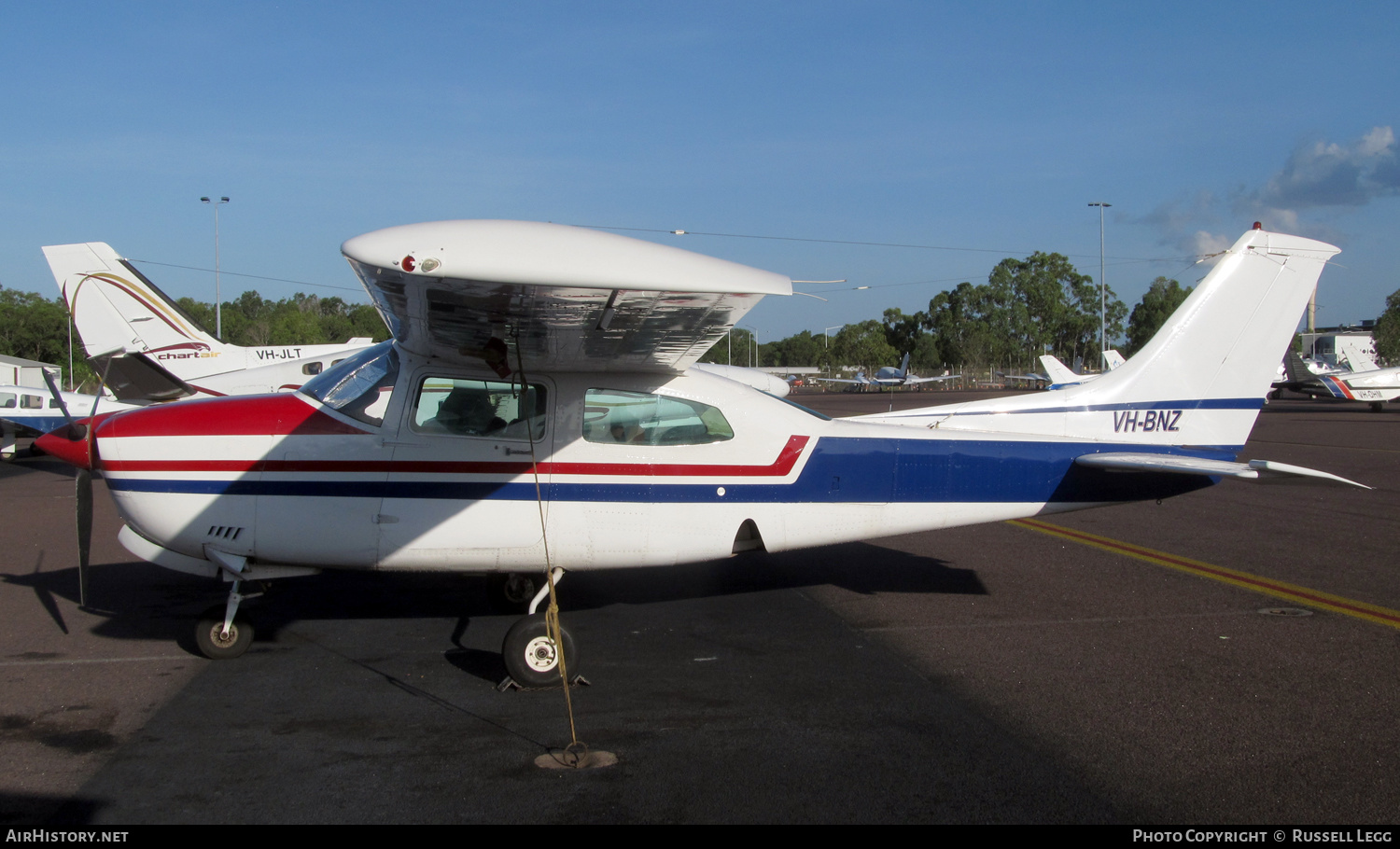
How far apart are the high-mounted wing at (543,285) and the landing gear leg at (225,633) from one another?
203cm

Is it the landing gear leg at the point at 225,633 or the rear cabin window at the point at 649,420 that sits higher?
the rear cabin window at the point at 649,420

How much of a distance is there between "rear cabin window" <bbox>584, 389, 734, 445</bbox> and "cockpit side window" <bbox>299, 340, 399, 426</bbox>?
117 cm

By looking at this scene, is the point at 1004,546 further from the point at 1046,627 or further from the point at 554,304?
the point at 554,304

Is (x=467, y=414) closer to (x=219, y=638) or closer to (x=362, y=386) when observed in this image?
(x=362, y=386)

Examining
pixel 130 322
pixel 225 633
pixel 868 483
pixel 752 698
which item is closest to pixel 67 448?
pixel 225 633

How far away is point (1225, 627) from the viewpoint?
5715 mm

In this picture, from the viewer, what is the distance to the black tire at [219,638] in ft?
17.1

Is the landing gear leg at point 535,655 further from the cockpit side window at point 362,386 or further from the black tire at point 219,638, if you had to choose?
the black tire at point 219,638

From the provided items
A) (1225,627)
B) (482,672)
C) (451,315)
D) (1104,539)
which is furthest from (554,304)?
(1104,539)

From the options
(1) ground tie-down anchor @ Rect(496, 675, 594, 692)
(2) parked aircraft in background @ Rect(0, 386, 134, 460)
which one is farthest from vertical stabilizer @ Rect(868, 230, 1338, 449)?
(2) parked aircraft in background @ Rect(0, 386, 134, 460)

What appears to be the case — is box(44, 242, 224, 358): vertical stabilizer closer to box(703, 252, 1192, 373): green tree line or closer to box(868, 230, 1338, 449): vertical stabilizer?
box(868, 230, 1338, 449): vertical stabilizer

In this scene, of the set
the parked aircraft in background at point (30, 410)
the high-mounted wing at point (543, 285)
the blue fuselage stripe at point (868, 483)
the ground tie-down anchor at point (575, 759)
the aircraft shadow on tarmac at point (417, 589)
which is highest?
the high-mounted wing at point (543, 285)

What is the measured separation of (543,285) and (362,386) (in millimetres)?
2466

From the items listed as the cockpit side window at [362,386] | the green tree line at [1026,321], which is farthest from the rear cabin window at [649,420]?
the green tree line at [1026,321]
